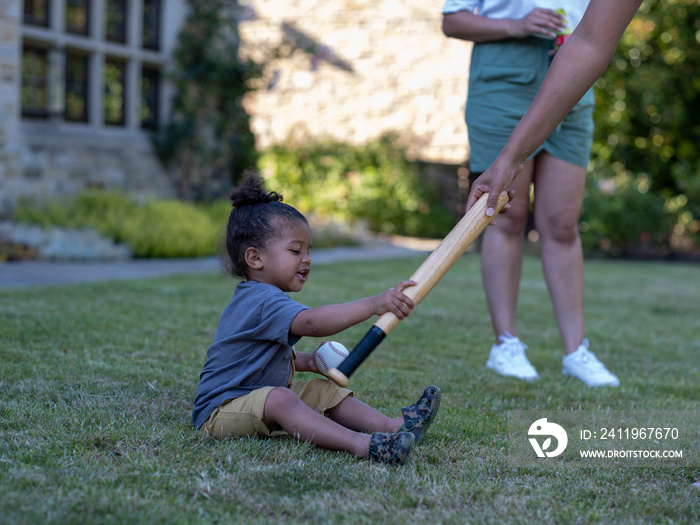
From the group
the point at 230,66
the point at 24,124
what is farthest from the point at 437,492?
the point at 230,66

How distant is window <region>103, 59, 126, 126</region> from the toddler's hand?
643 centimetres

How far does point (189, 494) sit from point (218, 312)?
259cm

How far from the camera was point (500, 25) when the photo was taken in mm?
2982

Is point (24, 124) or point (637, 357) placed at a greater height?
point (24, 124)

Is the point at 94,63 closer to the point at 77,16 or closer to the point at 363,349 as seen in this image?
the point at 77,16

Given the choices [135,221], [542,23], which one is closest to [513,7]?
[542,23]

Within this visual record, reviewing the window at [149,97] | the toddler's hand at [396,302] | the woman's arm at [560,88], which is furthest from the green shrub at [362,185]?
the toddler's hand at [396,302]

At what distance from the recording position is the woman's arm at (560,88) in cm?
201

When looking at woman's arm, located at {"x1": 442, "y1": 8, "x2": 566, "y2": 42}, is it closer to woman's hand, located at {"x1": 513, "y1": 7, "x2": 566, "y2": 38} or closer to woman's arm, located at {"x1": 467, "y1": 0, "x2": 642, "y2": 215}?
woman's hand, located at {"x1": 513, "y1": 7, "x2": 566, "y2": 38}

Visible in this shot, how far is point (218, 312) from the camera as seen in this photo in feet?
13.7

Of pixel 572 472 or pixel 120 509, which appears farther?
pixel 572 472

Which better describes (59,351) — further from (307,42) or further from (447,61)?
(447,61)

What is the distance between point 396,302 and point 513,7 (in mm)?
1727

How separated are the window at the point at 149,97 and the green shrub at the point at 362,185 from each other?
3.27 meters
